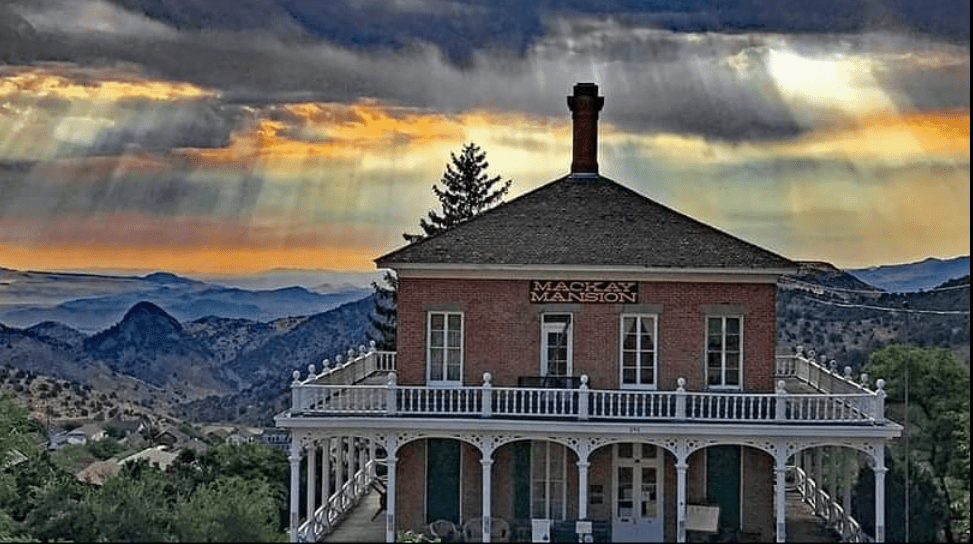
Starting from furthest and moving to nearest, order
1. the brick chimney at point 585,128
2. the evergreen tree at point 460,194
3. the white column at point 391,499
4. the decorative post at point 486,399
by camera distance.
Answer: the evergreen tree at point 460,194 → the brick chimney at point 585,128 → the white column at point 391,499 → the decorative post at point 486,399

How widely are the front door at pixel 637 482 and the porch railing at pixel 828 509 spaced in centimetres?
358

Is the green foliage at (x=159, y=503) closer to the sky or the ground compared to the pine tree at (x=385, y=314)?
closer to the ground

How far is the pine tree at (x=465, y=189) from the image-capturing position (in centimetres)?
5859

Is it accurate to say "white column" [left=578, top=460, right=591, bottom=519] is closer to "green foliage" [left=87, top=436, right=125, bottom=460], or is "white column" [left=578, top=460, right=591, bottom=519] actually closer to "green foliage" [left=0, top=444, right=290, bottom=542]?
"green foliage" [left=0, top=444, right=290, bottom=542]

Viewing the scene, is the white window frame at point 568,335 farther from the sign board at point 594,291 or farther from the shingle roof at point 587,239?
the shingle roof at point 587,239

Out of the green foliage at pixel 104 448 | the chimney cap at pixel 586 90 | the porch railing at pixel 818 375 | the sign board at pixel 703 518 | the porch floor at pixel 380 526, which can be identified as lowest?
the green foliage at pixel 104 448

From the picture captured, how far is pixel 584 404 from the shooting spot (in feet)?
80.6

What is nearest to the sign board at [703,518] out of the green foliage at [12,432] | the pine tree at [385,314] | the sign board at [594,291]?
the sign board at [594,291]

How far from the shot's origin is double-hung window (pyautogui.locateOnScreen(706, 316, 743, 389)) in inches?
1029

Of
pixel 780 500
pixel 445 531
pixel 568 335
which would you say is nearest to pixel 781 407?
pixel 780 500

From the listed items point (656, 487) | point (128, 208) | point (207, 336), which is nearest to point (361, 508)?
point (656, 487)

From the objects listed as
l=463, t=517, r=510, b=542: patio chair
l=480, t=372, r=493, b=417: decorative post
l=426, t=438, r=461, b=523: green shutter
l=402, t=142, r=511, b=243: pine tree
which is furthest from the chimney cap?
l=402, t=142, r=511, b=243: pine tree

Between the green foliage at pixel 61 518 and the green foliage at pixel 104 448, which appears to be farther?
the green foliage at pixel 104 448

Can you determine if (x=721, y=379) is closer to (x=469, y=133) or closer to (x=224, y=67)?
(x=469, y=133)
